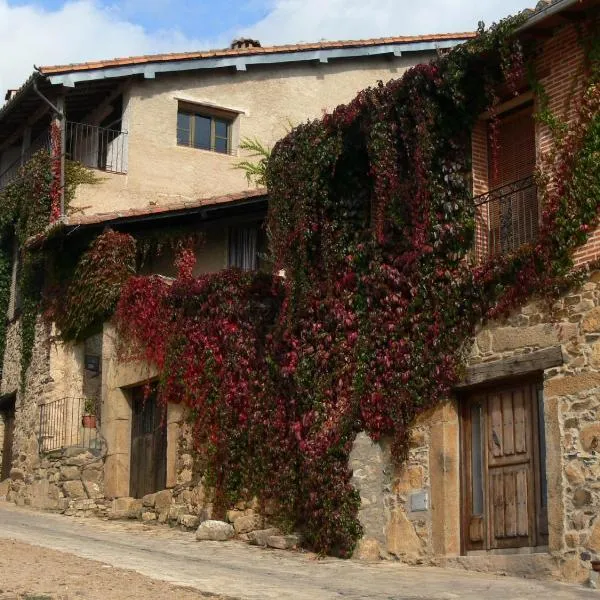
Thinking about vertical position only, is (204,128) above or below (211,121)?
below

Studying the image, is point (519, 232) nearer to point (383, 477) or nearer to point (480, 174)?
point (480, 174)

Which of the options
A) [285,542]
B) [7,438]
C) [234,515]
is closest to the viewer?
[285,542]

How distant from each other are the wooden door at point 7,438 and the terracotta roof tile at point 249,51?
22.2 feet

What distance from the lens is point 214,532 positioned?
46.7 ft

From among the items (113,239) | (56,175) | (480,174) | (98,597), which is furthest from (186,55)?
(98,597)

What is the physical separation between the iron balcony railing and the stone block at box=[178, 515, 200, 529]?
18.2 feet

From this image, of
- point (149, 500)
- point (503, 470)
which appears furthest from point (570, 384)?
point (149, 500)

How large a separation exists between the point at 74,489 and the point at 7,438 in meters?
5.61

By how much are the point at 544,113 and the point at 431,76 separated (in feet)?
4.85

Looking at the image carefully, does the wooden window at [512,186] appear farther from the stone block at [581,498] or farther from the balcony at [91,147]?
the balcony at [91,147]

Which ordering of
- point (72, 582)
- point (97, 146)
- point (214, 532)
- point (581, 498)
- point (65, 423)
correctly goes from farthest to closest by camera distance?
point (97, 146) < point (65, 423) < point (214, 532) < point (581, 498) < point (72, 582)

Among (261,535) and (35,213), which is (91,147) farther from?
(261,535)

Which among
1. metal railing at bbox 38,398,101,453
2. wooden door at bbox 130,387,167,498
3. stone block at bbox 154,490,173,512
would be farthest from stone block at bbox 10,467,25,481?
stone block at bbox 154,490,173,512

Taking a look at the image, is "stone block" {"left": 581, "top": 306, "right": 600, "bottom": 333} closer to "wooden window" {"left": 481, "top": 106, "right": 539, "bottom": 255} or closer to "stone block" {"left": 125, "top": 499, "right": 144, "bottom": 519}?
"wooden window" {"left": 481, "top": 106, "right": 539, "bottom": 255}
